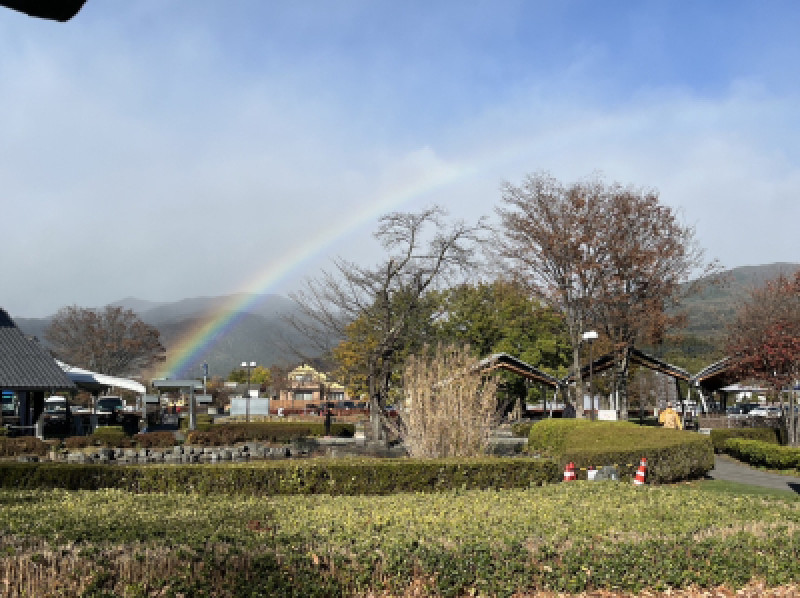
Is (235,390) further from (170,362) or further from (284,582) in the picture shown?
(170,362)

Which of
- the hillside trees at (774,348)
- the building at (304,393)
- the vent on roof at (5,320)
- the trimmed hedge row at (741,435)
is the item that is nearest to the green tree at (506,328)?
the hillside trees at (774,348)

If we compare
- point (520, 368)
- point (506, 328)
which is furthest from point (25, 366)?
point (506, 328)

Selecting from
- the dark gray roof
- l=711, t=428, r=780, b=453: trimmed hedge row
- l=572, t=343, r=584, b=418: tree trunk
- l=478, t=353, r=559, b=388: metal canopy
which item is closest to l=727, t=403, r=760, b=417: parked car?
l=478, t=353, r=559, b=388: metal canopy

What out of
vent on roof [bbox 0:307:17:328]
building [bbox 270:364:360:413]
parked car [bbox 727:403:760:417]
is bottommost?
parked car [bbox 727:403:760:417]

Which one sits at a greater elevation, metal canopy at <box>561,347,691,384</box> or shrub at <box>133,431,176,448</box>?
metal canopy at <box>561,347,691,384</box>

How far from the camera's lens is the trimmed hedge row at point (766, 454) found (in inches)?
583

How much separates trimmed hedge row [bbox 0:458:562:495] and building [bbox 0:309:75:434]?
11505mm

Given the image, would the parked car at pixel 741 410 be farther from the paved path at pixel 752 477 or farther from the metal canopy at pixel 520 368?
the paved path at pixel 752 477

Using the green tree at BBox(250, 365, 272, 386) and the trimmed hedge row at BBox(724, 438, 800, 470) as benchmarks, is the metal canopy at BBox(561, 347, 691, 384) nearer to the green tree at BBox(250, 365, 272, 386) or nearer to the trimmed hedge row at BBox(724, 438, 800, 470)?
the trimmed hedge row at BBox(724, 438, 800, 470)

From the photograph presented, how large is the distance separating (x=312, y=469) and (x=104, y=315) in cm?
4920

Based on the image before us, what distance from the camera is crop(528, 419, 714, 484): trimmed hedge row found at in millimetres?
11023

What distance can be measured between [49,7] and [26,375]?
2174 centimetres

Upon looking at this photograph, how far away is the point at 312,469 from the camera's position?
30.5ft

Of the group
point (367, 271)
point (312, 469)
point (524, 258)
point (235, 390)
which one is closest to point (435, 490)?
point (312, 469)
